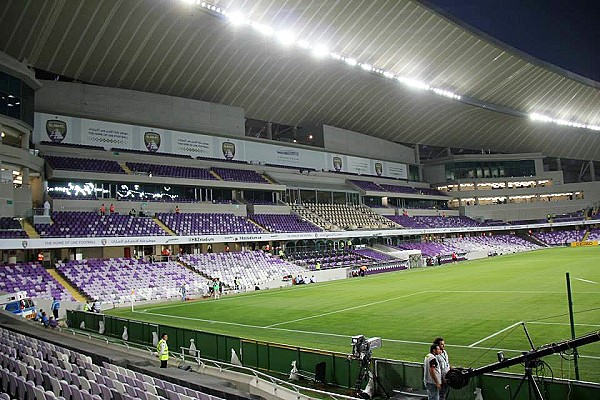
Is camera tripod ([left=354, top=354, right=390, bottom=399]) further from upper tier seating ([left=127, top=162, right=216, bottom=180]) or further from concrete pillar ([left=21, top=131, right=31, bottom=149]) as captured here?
upper tier seating ([left=127, top=162, right=216, bottom=180])

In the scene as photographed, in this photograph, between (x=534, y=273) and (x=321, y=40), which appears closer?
(x=534, y=273)

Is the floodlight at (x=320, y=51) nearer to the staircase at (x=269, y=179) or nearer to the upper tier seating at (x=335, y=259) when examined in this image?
the staircase at (x=269, y=179)

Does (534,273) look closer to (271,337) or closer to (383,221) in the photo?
(271,337)

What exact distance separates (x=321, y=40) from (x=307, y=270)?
24.8m

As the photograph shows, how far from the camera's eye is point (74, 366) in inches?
449

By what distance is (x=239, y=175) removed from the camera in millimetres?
58156

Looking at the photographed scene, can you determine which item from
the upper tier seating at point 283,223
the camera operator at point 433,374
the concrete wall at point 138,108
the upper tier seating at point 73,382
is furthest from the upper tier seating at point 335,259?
the camera operator at point 433,374

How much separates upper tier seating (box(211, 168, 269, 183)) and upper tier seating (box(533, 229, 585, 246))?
54.3 m

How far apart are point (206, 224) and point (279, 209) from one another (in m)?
A: 13.4

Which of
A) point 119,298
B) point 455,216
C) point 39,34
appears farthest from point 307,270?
point 455,216

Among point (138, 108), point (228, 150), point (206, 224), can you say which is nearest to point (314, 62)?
point (228, 150)

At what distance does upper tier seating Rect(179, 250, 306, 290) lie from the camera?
4303 cm

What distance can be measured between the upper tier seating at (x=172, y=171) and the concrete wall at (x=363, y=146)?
21.7 m

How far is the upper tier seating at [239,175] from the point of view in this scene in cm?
5656
